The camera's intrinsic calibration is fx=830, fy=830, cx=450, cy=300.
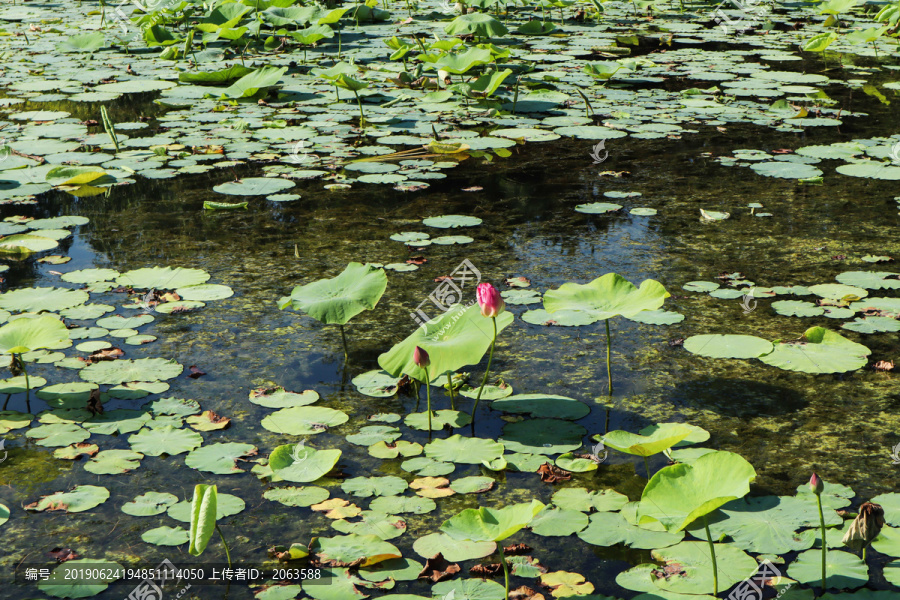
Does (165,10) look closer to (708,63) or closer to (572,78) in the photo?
(572,78)

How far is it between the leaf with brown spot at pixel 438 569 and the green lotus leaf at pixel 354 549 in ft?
0.22

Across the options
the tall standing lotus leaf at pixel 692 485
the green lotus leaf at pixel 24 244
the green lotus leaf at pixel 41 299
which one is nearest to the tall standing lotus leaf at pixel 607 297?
the tall standing lotus leaf at pixel 692 485

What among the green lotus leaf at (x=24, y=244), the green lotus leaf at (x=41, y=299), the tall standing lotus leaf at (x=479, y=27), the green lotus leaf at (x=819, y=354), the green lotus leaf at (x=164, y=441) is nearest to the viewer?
the green lotus leaf at (x=164, y=441)

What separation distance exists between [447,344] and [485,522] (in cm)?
75

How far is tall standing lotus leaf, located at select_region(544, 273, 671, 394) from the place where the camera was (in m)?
2.28

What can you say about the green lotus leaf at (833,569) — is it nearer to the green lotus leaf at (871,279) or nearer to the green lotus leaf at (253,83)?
the green lotus leaf at (871,279)

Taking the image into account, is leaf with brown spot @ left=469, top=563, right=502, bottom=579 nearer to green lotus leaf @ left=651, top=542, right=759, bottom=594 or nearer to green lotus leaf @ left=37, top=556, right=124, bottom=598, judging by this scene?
green lotus leaf @ left=651, top=542, right=759, bottom=594

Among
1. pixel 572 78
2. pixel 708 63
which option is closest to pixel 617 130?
pixel 572 78

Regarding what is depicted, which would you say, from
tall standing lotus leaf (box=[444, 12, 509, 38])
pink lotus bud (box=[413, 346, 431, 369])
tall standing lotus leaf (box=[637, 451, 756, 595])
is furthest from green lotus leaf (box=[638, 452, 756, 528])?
tall standing lotus leaf (box=[444, 12, 509, 38])

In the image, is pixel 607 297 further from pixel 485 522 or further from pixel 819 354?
pixel 485 522

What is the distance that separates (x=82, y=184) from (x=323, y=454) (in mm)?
2737

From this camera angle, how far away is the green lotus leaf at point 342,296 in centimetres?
238

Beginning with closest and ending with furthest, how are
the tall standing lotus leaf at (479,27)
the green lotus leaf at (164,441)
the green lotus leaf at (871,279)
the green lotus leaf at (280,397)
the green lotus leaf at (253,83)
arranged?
the green lotus leaf at (164,441) < the green lotus leaf at (280,397) < the green lotus leaf at (871,279) < the green lotus leaf at (253,83) < the tall standing lotus leaf at (479,27)

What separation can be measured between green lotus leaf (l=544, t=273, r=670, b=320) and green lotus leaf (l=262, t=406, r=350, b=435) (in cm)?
66
